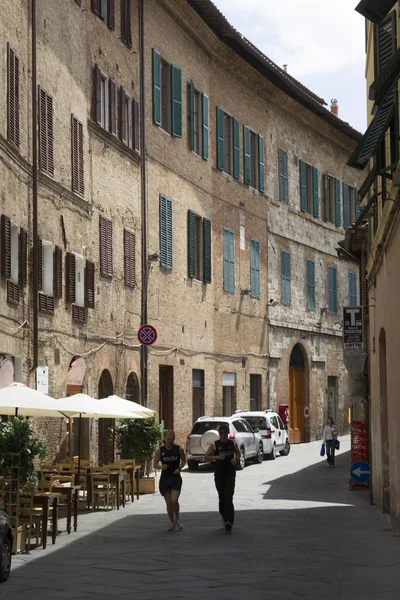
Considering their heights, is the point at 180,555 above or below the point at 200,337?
below

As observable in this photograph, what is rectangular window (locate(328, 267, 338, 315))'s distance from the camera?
48469 mm

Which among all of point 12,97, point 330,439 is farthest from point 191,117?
point 12,97

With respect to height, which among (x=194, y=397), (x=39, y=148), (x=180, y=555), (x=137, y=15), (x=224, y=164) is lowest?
(x=180, y=555)

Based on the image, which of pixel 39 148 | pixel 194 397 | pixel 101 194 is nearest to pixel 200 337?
pixel 194 397

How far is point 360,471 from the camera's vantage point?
79.8 ft

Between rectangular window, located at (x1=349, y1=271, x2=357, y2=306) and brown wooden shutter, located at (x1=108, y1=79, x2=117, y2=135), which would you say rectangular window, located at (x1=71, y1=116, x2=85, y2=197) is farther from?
rectangular window, located at (x1=349, y1=271, x2=357, y2=306)

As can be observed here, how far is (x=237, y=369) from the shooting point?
3941 centimetres

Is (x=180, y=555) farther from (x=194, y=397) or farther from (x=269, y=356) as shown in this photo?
(x=269, y=356)

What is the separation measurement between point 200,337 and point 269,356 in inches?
252

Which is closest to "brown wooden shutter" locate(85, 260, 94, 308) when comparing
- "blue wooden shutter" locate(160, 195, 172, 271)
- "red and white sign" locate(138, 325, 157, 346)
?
"red and white sign" locate(138, 325, 157, 346)

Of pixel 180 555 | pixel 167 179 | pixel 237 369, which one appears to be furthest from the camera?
pixel 237 369

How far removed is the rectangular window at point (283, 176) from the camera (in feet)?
143

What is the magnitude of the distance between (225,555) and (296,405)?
30802 mm

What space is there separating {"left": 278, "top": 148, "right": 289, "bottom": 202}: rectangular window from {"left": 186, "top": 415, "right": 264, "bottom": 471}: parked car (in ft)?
41.2
